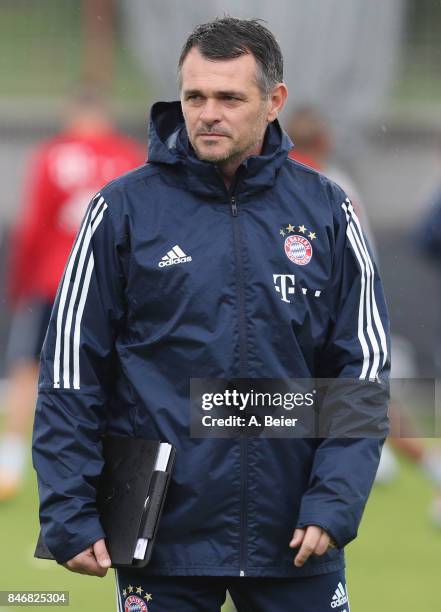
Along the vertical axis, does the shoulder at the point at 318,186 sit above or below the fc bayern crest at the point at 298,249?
above

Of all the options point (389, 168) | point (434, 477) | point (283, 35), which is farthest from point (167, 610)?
point (389, 168)

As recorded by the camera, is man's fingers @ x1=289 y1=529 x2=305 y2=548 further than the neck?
No

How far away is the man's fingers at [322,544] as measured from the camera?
9.53ft

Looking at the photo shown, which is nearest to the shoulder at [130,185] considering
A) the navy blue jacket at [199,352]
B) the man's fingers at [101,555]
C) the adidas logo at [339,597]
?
the navy blue jacket at [199,352]

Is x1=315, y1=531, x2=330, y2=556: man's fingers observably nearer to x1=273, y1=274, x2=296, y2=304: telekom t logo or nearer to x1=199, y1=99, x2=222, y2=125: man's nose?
x1=273, y1=274, x2=296, y2=304: telekom t logo

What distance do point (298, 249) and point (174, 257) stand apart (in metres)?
0.28

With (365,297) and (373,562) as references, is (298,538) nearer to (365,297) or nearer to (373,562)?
(365,297)

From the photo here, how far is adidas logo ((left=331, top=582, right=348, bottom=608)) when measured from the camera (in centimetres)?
304

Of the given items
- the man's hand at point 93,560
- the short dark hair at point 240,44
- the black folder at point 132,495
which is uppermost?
the short dark hair at point 240,44

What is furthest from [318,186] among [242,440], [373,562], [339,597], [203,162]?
[373,562]

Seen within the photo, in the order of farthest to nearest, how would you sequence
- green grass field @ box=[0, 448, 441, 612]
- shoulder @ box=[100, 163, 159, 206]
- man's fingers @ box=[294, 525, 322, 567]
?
1. green grass field @ box=[0, 448, 441, 612]
2. shoulder @ box=[100, 163, 159, 206]
3. man's fingers @ box=[294, 525, 322, 567]

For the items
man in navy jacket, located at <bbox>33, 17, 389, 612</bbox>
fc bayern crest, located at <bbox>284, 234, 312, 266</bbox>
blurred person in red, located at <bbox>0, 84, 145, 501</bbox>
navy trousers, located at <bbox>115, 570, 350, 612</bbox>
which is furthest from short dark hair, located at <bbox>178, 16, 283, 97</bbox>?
blurred person in red, located at <bbox>0, 84, 145, 501</bbox>

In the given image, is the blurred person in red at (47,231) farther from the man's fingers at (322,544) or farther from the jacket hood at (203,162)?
the man's fingers at (322,544)

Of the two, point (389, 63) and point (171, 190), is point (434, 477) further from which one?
point (389, 63)
